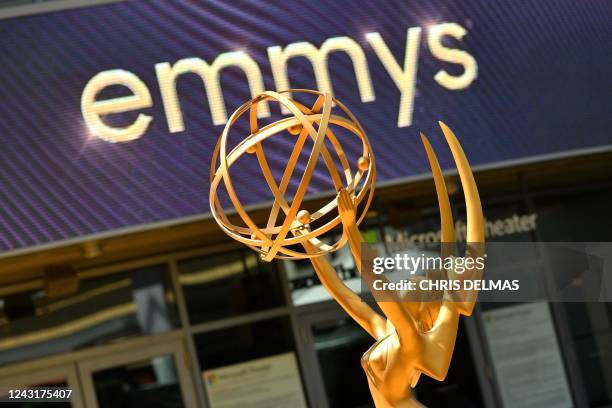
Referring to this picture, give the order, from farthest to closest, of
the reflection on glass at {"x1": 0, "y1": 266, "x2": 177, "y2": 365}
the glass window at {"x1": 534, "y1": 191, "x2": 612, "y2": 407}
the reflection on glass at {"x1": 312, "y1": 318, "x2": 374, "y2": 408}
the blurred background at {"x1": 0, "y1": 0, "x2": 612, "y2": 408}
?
the glass window at {"x1": 534, "y1": 191, "x2": 612, "y2": 407}
the reflection on glass at {"x1": 312, "y1": 318, "x2": 374, "y2": 408}
the reflection on glass at {"x1": 0, "y1": 266, "x2": 177, "y2": 365}
the blurred background at {"x1": 0, "y1": 0, "x2": 612, "y2": 408}

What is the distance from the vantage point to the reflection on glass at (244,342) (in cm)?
995

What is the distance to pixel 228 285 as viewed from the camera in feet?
33.0

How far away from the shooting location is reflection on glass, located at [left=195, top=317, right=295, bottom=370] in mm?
9945

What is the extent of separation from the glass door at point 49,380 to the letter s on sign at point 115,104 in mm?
2584

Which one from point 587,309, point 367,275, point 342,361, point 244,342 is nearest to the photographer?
point 367,275

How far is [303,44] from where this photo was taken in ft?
28.7

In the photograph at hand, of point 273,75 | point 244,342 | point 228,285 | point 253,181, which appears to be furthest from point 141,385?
point 273,75

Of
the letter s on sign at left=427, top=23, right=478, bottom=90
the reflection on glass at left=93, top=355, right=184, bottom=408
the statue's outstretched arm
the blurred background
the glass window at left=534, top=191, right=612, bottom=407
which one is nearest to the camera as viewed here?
the statue's outstretched arm

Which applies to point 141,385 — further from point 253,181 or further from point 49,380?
point 253,181

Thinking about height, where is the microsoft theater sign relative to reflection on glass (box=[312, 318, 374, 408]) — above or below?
above

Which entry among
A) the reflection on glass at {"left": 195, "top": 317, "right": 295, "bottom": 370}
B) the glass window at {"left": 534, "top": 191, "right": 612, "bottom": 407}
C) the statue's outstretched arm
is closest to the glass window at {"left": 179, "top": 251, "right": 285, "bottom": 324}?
the reflection on glass at {"left": 195, "top": 317, "right": 295, "bottom": 370}

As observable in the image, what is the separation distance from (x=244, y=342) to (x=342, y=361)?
40.7 inches

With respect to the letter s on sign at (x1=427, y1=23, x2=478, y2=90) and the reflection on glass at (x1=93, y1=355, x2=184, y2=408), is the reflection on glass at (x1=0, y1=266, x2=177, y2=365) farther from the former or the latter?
the letter s on sign at (x1=427, y1=23, x2=478, y2=90)

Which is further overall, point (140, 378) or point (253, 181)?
point (140, 378)
